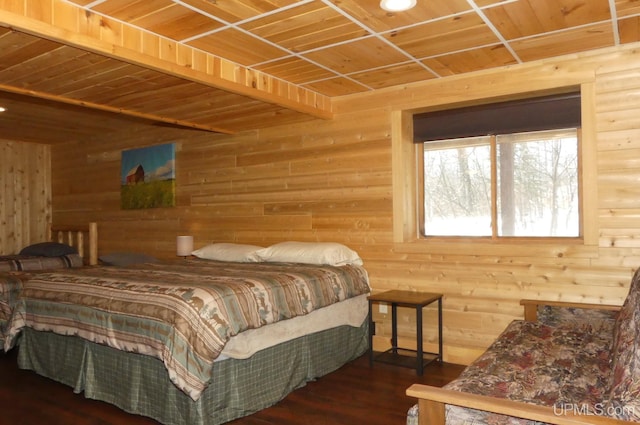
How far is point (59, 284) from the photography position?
3266 millimetres

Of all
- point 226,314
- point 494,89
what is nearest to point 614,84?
point 494,89

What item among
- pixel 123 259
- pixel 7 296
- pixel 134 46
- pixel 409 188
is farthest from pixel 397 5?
pixel 123 259

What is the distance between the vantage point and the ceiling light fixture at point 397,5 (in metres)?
2.47

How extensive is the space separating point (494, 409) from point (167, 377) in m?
1.84

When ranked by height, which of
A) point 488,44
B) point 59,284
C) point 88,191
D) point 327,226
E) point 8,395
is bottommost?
point 8,395

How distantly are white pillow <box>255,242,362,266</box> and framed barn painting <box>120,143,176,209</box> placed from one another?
6.16 feet

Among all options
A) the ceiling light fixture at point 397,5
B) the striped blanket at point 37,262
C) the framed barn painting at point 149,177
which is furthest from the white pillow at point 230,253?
the ceiling light fixture at point 397,5

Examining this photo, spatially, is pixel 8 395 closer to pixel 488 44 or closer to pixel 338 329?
pixel 338 329

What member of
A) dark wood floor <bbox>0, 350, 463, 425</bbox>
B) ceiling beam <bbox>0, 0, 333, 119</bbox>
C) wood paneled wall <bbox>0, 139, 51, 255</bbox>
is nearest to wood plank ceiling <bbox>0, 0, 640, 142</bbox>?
ceiling beam <bbox>0, 0, 333, 119</bbox>

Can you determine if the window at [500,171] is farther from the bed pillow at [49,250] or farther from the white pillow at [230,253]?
the bed pillow at [49,250]

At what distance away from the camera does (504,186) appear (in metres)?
4.42

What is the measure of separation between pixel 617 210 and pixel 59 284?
12.2 ft

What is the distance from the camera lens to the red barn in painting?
574 centimetres

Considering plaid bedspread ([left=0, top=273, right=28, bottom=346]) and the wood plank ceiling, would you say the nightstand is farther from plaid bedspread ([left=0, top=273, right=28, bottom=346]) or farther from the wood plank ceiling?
plaid bedspread ([left=0, top=273, right=28, bottom=346])
